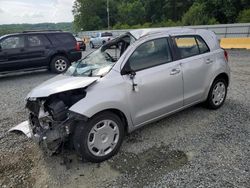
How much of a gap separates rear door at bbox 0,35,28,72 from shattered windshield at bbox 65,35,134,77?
6.46 metres

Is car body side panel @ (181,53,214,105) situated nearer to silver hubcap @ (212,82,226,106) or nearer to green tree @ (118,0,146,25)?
silver hubcap @ (212,82,226,106)

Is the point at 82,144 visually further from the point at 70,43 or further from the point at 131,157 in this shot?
the point at 70,43

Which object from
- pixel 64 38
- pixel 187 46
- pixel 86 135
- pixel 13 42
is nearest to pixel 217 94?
pixel 187 46

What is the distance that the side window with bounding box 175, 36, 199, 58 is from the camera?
15.2ft

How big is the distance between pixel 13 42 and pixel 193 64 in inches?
313

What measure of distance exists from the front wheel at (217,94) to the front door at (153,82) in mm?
993

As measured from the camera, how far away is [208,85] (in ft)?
16.5

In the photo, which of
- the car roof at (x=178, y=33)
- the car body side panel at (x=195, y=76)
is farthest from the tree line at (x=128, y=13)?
the car body side panel at (x=195, y=76)

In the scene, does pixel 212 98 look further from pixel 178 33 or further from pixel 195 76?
pixel 178 33

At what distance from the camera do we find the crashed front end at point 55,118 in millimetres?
3455

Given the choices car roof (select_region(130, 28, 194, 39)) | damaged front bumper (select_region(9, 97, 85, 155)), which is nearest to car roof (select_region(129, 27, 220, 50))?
car roof (select_region(130, 28, 194, 39))

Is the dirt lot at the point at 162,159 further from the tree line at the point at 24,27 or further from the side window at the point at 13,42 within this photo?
the tree line at the point at 24,27

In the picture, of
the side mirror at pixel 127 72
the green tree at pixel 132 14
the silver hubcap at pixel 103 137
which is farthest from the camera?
the green tree at pixel 132 14

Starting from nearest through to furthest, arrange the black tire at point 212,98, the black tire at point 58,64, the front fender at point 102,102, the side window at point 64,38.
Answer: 1. the front fender at point 102,102
2. the black tire at point 212,98
3. the black tire at point 58,64
4. the side window at point 64,38
